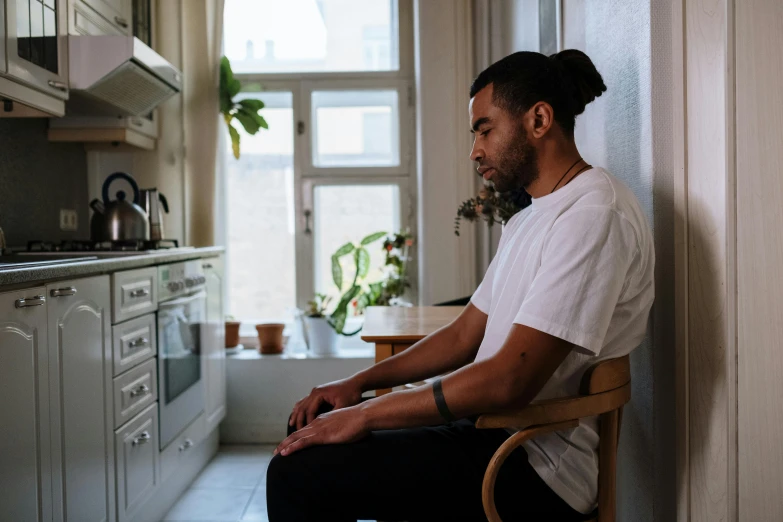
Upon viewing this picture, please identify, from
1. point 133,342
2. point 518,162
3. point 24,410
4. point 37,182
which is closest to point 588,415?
point 518,162

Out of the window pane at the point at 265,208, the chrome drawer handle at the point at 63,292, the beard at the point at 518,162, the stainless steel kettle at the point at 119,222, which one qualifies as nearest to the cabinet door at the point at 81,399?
the chrome drawer handle at the point at 63,292

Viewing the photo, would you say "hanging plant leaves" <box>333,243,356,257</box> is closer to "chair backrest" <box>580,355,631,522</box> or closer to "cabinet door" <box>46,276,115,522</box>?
"cabinet door" <box>46,276,115,522</box>

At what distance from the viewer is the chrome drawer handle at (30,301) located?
1.66m

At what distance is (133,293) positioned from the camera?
2.39 m

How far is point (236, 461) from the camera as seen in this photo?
137 inches

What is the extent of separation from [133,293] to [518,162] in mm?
1494

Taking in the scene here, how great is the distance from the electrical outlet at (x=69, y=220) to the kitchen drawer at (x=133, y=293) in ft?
3.44

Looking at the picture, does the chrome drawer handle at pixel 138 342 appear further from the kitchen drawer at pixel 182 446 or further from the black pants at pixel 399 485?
the black pants at pixel 399 485

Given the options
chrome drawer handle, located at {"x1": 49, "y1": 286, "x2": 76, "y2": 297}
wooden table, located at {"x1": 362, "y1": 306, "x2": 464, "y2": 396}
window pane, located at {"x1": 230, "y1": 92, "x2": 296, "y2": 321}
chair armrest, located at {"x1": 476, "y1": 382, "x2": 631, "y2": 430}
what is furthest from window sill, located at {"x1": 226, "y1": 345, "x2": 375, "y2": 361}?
chair armrest, located at {"x1": 476, "y1": 382, "x2": 631, "y2": 430}

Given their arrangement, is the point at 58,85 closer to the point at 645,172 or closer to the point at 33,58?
the point at 33,58

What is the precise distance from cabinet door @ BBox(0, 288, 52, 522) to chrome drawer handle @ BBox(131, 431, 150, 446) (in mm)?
594

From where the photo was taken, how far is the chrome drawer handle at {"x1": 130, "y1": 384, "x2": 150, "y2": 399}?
2.38 m

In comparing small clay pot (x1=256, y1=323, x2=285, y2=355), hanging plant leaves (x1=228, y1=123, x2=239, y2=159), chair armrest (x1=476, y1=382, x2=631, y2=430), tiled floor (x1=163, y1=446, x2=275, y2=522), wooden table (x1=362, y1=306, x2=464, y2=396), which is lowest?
tiled floor (x1=163, y1=446, x2=275, y2=522)

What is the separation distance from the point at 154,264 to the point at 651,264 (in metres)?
1.89
